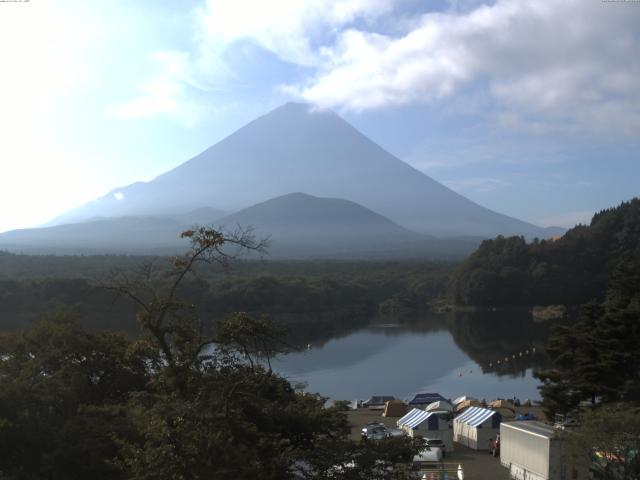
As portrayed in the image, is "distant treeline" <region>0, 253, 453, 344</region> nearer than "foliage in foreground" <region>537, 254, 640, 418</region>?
No

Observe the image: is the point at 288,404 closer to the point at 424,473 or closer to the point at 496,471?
the point at 424,473

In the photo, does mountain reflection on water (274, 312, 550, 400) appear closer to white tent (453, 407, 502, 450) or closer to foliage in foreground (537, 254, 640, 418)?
white tent (453, 407, 502, 450)

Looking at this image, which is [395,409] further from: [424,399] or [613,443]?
[613,443]

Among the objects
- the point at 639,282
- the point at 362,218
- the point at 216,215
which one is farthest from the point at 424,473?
the point at 362,218

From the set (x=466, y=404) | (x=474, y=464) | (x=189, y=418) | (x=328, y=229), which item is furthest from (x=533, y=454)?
(x=328, y=229)

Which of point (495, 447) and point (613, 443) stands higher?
point (613, 443)

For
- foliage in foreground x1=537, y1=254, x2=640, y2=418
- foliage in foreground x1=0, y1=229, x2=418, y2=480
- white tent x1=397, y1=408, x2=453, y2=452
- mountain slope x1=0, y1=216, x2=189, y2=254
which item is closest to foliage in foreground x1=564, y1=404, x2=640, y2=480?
foliage in foreground x1=0, y1=229, x2=418, y2=480
